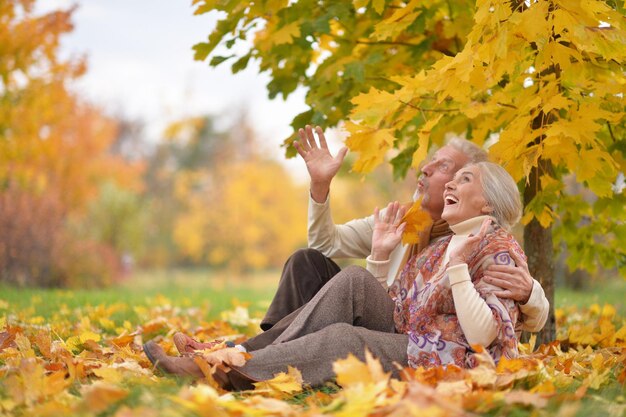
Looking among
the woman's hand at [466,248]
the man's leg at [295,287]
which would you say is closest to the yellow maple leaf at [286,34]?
the man's leg at [295,287]

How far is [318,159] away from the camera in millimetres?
3602

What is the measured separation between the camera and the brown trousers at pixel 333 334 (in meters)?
2.73

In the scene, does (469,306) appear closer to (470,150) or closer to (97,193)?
(470,150)

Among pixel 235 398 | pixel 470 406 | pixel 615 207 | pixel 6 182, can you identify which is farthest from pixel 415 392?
pixel 6 182

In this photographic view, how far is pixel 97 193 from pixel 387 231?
15.2 metres

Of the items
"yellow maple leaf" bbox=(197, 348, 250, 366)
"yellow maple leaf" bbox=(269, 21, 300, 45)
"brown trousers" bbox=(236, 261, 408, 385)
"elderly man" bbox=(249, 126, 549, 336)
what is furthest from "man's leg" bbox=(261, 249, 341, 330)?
"yellow maple leaf" bbox=(269, 21, 300, 45)

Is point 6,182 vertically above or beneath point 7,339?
above

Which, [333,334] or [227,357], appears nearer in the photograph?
[227,357]

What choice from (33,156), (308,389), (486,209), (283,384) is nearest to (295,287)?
(308,389)

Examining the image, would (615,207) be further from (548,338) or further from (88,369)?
(88,369)

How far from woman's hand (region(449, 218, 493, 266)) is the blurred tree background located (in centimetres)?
485

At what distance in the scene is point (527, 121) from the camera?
10.3ft

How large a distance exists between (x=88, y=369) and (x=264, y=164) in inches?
854

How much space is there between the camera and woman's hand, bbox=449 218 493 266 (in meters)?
2.65
